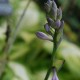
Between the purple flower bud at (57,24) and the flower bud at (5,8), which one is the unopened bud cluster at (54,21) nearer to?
the purple flower bud at (57,24)

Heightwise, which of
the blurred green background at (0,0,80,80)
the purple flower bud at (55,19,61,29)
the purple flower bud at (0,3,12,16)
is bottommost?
the blurred green background at (0,0,80,80)

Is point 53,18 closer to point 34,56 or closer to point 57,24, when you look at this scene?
point 57,24

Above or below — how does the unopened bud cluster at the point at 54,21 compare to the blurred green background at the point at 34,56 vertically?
above

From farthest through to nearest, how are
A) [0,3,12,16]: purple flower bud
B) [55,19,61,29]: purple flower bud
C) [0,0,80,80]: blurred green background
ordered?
1. [0,3,12,16]: purple flower bud
2. [0,0,80,80]: blurred green background
3. [55,19,61,29]: purple flower bud

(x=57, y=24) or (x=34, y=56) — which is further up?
(x=57, y=24)

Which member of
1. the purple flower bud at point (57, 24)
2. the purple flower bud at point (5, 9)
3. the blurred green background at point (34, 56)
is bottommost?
the blurred green background at point (34, 56)

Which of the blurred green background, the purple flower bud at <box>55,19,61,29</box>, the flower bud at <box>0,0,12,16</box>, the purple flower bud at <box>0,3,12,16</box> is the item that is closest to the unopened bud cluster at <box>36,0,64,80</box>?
the purple flower bud at <box>55,19,61,29</box>

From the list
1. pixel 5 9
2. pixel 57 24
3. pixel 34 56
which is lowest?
pixel 34 56

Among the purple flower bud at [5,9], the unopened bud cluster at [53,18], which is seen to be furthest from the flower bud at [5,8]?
the unopened bud cluster at [53,18]

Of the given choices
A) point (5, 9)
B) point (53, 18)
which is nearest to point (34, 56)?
point (5, 9)

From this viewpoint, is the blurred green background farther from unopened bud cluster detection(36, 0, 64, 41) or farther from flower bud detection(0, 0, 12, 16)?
unopened bud cluster detection(36, 0, 64, 41)

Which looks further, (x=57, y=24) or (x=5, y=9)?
(x=5, y=9)
